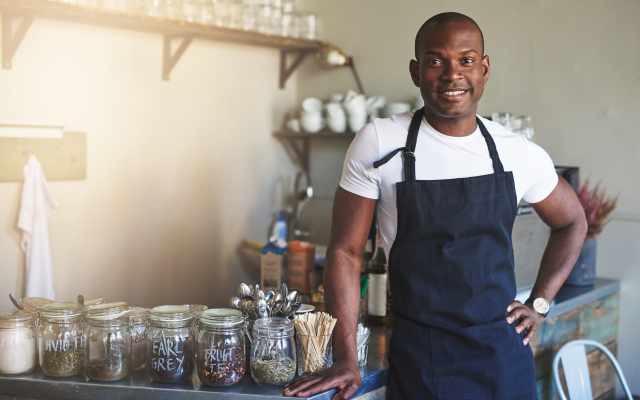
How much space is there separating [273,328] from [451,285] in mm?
404

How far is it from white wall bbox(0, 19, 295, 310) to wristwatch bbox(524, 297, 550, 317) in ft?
6.46

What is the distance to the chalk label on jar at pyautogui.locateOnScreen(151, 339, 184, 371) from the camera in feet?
4.13

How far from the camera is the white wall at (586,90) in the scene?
7.98 feet

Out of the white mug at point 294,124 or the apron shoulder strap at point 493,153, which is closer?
the apron shoulder strap at point 493,153

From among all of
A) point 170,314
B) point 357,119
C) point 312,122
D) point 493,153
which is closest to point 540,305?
point 493,153

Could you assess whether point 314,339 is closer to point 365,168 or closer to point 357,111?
point 365,168

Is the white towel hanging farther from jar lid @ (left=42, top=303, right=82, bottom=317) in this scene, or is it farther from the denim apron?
the denim apron

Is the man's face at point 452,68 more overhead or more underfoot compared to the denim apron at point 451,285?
more overhead

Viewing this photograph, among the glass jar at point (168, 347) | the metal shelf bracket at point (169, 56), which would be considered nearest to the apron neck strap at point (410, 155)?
the glass jar at point (168, 347)

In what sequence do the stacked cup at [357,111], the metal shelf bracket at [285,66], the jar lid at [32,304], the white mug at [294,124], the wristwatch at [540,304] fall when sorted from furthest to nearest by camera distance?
the metal shelf bracket at [285,66] → the white mug at [294,124] → the stacked cup at [357,111] → the wristwatch at [540,304] → the jar lid at [32,304]

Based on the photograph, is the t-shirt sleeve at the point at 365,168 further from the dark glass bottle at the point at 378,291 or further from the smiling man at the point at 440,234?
the dark glass bottle at the point at 378,291

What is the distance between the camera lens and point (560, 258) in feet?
5.34

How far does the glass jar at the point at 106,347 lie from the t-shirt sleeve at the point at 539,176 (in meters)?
1.03

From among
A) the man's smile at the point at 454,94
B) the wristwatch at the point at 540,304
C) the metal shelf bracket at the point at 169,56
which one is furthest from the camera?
the metal shelf bracket at the point at 169,56
